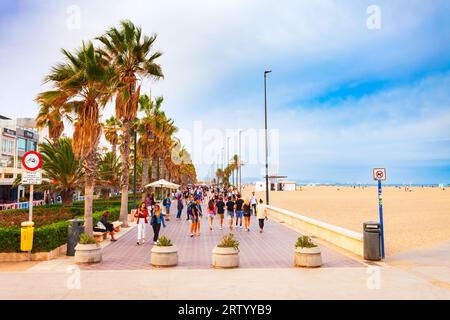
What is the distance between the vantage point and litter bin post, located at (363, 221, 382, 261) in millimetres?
10367

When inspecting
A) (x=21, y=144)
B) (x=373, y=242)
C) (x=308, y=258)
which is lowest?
(x=308, y=258)

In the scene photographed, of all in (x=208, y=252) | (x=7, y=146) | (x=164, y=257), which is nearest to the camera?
(x=164, y=257)

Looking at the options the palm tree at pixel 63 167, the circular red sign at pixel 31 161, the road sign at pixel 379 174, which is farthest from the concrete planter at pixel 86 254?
the palm tree at pixel 63 167

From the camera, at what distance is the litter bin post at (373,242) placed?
10.4 metres

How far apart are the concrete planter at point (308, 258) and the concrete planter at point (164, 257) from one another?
130 inches

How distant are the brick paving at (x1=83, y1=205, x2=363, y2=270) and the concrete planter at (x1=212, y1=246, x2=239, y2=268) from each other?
1.11 feet

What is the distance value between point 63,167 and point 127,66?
7.88m

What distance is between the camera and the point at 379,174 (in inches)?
446

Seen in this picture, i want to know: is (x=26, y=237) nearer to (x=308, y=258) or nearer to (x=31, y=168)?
(x=31, y=168)

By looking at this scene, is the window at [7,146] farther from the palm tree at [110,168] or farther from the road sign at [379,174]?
the road sign at [379,174]

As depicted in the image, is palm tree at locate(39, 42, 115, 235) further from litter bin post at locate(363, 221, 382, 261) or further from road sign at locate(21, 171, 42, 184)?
litter bin post at locate(363, 221, 382, 261)

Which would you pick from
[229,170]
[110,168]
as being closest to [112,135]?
[110,168]
